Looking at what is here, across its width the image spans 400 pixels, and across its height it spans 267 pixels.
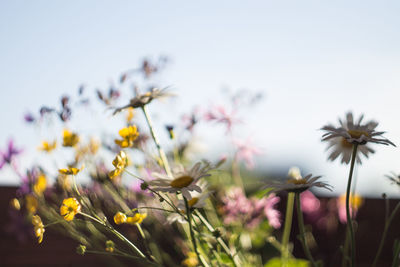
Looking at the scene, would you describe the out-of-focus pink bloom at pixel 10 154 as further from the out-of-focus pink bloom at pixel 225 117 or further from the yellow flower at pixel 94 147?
the out-of-focus pink bloom at pixel 225 117

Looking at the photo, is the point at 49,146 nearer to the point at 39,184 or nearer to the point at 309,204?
the point at 39,184

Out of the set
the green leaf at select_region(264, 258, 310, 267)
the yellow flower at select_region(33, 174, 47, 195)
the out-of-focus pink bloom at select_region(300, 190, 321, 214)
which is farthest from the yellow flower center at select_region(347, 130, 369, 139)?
the out-of-focus pink bloom at select_region(300, 190, 321, 214)

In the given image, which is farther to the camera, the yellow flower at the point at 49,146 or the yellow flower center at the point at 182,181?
the yellow flower at the point at 49,146

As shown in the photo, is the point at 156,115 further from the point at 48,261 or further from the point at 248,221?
the point at 48,261

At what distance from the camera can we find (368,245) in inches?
32.7

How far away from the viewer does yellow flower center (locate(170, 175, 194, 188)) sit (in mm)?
340

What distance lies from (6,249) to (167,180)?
76cm

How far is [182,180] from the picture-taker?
1.14 feet

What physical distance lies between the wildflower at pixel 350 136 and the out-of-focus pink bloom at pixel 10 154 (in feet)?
1.43

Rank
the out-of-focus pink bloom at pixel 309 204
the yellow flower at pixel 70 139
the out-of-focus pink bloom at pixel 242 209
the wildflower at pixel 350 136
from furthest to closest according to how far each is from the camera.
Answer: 1. the out-of-focus pink bloom at pixel 309 204
2. the out-of-focus pink bloom at pixel 242 209
3. the yellow flower at pixel 70 139
4. the wildflower at pixel 350 136

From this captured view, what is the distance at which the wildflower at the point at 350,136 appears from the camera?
32 centimetres

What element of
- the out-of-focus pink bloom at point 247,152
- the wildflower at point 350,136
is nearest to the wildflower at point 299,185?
the wildflower at point 350,136

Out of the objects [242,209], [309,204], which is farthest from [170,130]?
[309,204]

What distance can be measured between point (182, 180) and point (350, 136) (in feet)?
0.47
